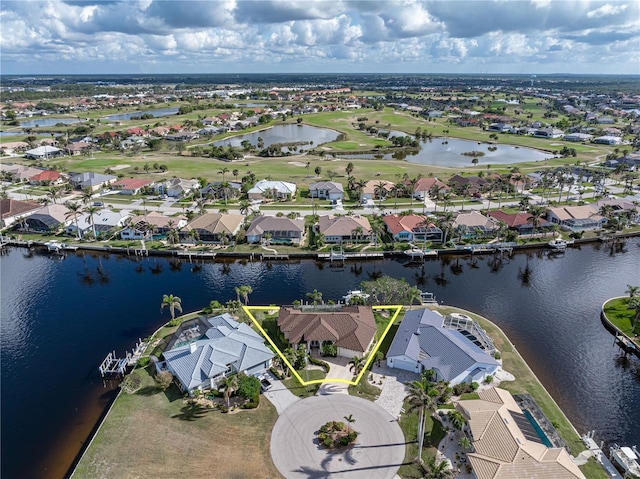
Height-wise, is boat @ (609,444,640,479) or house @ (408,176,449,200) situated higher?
house @ (408,176,449,200)

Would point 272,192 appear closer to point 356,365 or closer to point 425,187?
point 425,187

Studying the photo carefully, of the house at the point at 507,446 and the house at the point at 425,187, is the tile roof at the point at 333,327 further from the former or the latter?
the house at the point at 425,187

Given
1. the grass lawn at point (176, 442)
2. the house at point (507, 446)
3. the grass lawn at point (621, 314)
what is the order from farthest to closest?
the grass lawn at point (621, 314), the grass lawn at point (176, 442), the house at point (507, 446)

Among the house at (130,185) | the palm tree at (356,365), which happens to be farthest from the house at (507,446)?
the house at (130,185)

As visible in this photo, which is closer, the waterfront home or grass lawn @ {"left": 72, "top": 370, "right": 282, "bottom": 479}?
grass lawn @ {"left": 72, "top": 370, "right": 282, "bottom": 479}

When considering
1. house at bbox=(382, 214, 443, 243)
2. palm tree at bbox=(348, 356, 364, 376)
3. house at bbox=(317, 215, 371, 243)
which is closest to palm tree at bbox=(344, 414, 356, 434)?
palm tree at bbox=(348, 356, 364, 376)

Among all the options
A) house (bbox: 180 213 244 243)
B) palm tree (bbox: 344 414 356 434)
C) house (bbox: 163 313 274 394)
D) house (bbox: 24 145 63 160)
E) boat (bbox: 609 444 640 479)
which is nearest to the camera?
boat (bbox: 609 444 640 479)

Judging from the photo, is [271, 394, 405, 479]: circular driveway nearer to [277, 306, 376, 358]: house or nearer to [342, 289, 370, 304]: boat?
[277, 306, 376, 358]: house
